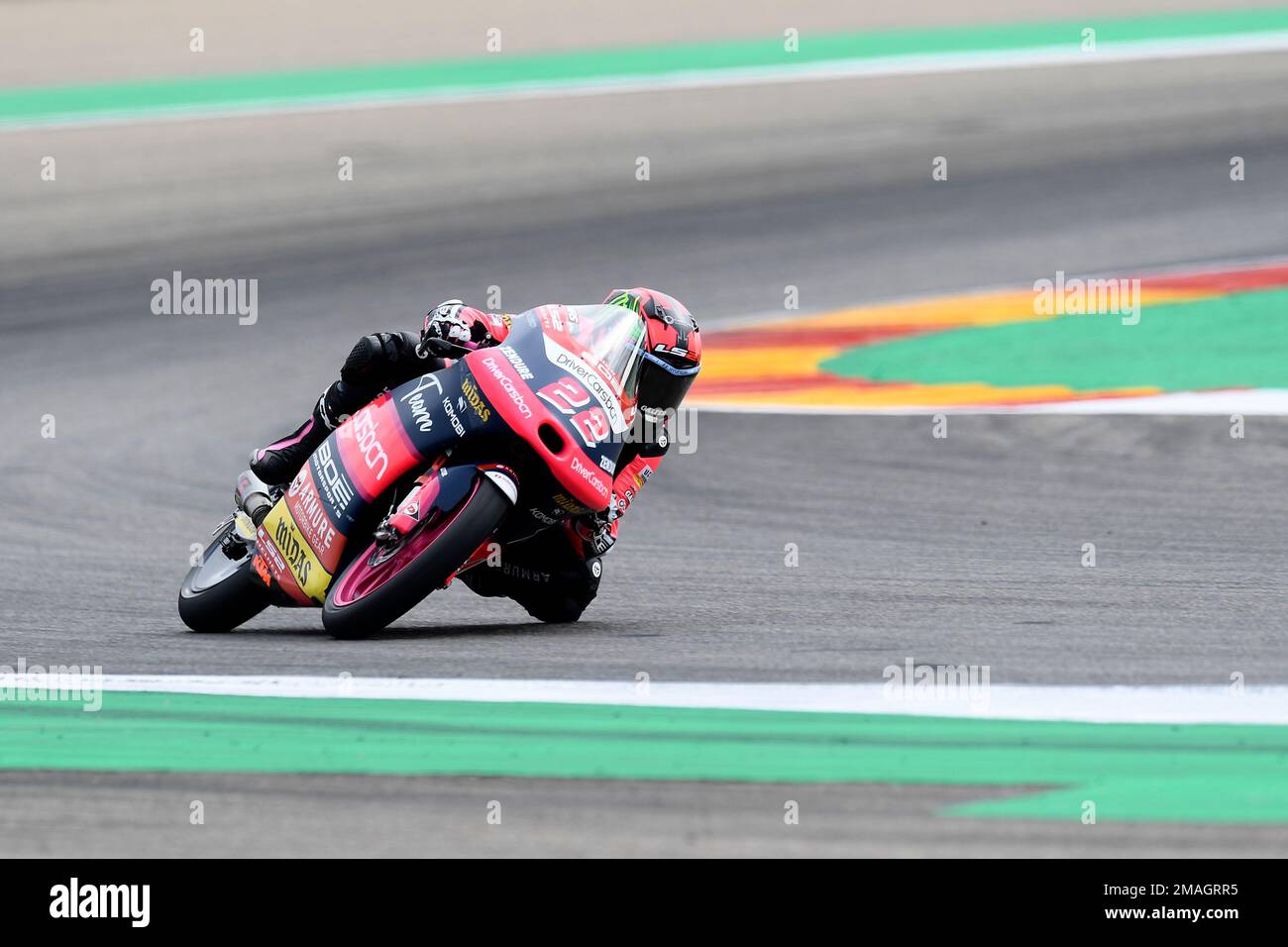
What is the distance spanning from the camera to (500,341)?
7125 millimetres

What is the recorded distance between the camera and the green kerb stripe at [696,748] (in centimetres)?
504

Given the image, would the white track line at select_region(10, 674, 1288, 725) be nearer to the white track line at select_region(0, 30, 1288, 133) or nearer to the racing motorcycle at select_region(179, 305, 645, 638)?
the racing motorcycle at select_region(179, 305, 645, 638)

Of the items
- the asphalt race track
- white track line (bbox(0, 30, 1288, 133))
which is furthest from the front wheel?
white track line (bbox(0, 30, 1288, 133))

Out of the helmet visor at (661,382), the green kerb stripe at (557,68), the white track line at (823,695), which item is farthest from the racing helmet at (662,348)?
the green kerb stripe at (557,68)

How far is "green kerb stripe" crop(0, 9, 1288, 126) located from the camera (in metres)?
20.5

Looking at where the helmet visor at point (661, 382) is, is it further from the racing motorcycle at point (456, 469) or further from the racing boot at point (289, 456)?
the racing boot at point (289, 456)

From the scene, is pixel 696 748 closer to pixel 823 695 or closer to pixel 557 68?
pixel 823 695

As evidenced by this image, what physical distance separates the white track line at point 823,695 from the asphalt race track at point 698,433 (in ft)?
0.57

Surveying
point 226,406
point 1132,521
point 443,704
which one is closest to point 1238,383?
point 1132,521

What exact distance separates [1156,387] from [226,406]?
5781mm

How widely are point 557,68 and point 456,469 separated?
53.0ft

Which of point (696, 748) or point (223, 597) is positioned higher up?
point (223, 597)

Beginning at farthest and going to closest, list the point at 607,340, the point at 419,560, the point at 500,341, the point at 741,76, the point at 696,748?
the point at 741,76 < the point at 500,341 < the point at 607,340 < the point at 419,560 < the point at 696,748

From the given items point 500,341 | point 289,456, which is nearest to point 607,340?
point 500,341
